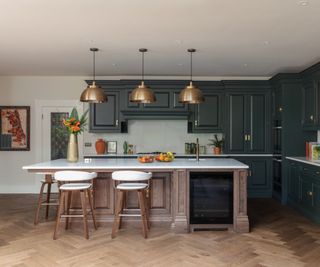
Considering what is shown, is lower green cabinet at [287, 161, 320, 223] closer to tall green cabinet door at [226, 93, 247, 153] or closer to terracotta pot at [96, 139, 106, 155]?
tall green cabinet door at [226, 93, 247, 153]

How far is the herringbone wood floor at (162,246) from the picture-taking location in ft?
11.3

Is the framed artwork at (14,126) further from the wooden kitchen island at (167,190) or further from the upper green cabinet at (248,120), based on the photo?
the upper green cabinet at (248,120)

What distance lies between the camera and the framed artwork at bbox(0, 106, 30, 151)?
23.8 ft

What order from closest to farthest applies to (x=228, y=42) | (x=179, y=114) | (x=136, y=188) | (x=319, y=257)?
(x=319, y=257) < (x=136, y=188) < (x=228, y=42) < (x=179, y=114)

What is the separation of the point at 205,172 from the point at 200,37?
184 centimetres

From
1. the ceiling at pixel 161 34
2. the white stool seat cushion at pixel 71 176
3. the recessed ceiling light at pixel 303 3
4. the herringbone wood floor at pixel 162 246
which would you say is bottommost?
the herringbone wood floor at pixel 162 246

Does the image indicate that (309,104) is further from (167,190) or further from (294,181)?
(167,190)

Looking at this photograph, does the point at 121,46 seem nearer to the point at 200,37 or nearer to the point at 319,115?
the point at 200,37

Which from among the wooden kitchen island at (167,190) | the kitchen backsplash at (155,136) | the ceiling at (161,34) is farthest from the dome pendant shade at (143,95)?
the kitchen backsplash at (155,136)

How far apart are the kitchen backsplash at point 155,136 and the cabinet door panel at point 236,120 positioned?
47cm

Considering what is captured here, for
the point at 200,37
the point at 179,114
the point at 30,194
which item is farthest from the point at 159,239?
the point at 30,194

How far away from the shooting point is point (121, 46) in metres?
4.76

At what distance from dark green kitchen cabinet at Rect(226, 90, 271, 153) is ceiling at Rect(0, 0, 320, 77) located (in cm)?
72

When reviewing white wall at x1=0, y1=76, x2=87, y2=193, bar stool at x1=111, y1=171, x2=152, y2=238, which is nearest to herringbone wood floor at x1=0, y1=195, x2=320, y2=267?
bar stool at x1=111, y1=171, x2=152, y2=238
